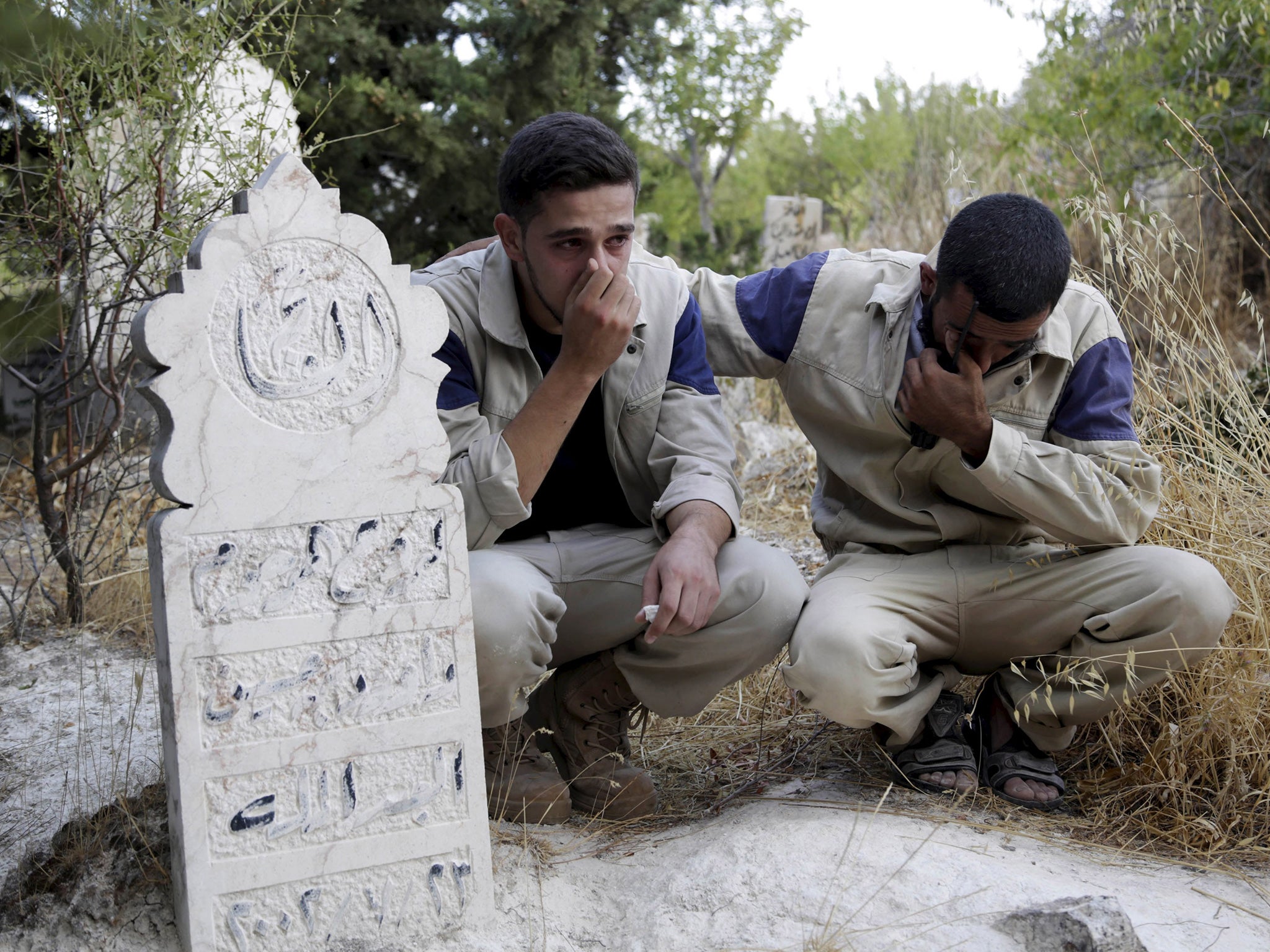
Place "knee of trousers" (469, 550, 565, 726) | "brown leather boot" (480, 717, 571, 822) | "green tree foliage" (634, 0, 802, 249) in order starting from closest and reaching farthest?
"knee of trousers" (469, 550, 565, 726)
"brown leather boot" (480, 717, 571, 822)
"green tree foliage" (634, 0, 802, 249)

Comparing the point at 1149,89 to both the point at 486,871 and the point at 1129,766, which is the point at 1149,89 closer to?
the point at 1129,766

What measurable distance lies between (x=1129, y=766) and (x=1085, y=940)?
2.76 feet

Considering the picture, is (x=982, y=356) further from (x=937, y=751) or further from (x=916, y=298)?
(x=937, y=751)

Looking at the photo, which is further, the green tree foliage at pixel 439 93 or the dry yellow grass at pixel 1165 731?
the green tree foliage at pixel 439 93

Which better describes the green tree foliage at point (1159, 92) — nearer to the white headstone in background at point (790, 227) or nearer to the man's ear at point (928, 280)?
the white headstone in background at point (790, 227)

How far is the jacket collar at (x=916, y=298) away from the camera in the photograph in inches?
100

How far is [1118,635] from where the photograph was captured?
252 centimetres

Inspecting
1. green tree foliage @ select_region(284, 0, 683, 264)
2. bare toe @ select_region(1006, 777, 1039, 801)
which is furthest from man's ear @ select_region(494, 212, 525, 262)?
green tree foliage @ select_region(284, 0, 683, 264)

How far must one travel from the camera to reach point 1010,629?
2.66m

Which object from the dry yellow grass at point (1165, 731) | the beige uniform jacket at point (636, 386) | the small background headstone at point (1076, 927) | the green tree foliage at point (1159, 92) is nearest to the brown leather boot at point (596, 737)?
the dry yellow grass at point (1165, 731)

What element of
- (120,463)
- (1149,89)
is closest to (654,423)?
(120,463)

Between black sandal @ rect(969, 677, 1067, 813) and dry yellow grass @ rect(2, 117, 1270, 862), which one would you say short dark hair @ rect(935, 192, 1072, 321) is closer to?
dry yellow grass @ rect(2, 117, 1270, 862)

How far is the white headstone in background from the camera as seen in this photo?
358 inches

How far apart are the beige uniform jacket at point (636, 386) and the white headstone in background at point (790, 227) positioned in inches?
258
